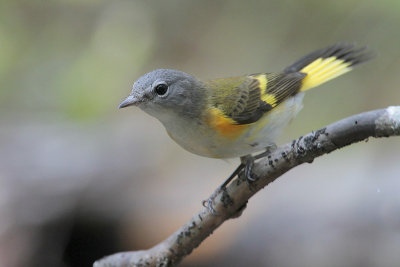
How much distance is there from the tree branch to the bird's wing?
0.56 m

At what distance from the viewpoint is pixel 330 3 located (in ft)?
19.0

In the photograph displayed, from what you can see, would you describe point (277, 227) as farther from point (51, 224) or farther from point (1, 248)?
point (1, 248)

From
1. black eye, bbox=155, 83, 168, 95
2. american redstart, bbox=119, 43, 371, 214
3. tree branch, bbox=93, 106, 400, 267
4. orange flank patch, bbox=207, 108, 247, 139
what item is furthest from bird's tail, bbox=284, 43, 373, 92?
tree branch, bbox=93, 106, 400, 267

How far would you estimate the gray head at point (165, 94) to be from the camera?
2732mm

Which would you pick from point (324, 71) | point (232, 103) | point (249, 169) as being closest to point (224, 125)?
point (232, 103)

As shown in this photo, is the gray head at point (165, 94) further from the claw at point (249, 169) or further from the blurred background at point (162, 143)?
the blurred background at point (162, 143)

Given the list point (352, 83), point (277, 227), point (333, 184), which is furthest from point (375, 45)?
point (277, 227)

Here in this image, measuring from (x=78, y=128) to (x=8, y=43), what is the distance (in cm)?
135

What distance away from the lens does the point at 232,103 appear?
319cm

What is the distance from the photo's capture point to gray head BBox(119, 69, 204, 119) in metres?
2.73

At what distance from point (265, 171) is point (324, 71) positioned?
55.9 inches

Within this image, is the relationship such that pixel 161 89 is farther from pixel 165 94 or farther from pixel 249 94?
pixel 249 94

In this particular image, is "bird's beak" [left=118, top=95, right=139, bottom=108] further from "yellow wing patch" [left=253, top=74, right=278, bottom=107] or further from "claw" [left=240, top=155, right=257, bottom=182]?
"yellow wing patch" [left=253, top=74, right=278, bottom=107]

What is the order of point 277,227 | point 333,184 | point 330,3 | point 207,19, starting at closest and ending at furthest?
point 277,227, point 333,184, point 330,3, point 207,19
